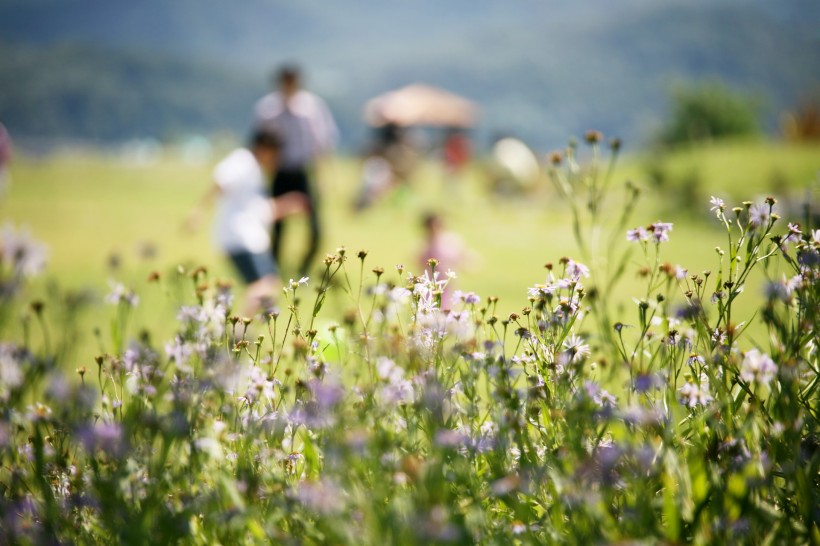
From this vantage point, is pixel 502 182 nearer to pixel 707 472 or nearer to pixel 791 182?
pixel 791 182

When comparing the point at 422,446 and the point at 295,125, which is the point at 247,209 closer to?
the point at 295,125

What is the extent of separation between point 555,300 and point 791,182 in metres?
13.0

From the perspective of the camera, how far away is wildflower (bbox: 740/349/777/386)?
1777mm

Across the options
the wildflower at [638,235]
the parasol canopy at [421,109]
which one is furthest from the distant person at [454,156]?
the wildflower at [638,235]

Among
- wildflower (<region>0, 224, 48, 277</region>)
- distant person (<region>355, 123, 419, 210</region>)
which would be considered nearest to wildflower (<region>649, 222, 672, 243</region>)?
wildflower (<region>0, 224, 48, 277</region>)

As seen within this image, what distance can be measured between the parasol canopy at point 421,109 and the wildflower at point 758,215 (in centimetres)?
2136

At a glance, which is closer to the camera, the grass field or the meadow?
the meadow

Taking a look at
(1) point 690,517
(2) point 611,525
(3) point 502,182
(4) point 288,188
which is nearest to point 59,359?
(2) point 611,525

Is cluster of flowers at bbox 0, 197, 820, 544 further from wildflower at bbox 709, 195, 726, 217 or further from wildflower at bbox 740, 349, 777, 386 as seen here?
wildflower at bbox 709, 195, 726, 217

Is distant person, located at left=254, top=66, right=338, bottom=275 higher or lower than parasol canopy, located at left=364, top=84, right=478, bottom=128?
lower

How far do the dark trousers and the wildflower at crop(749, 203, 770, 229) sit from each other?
596 cm

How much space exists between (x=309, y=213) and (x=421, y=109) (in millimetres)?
20064

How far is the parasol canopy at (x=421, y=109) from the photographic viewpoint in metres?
24.5

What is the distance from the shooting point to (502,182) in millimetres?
18859
